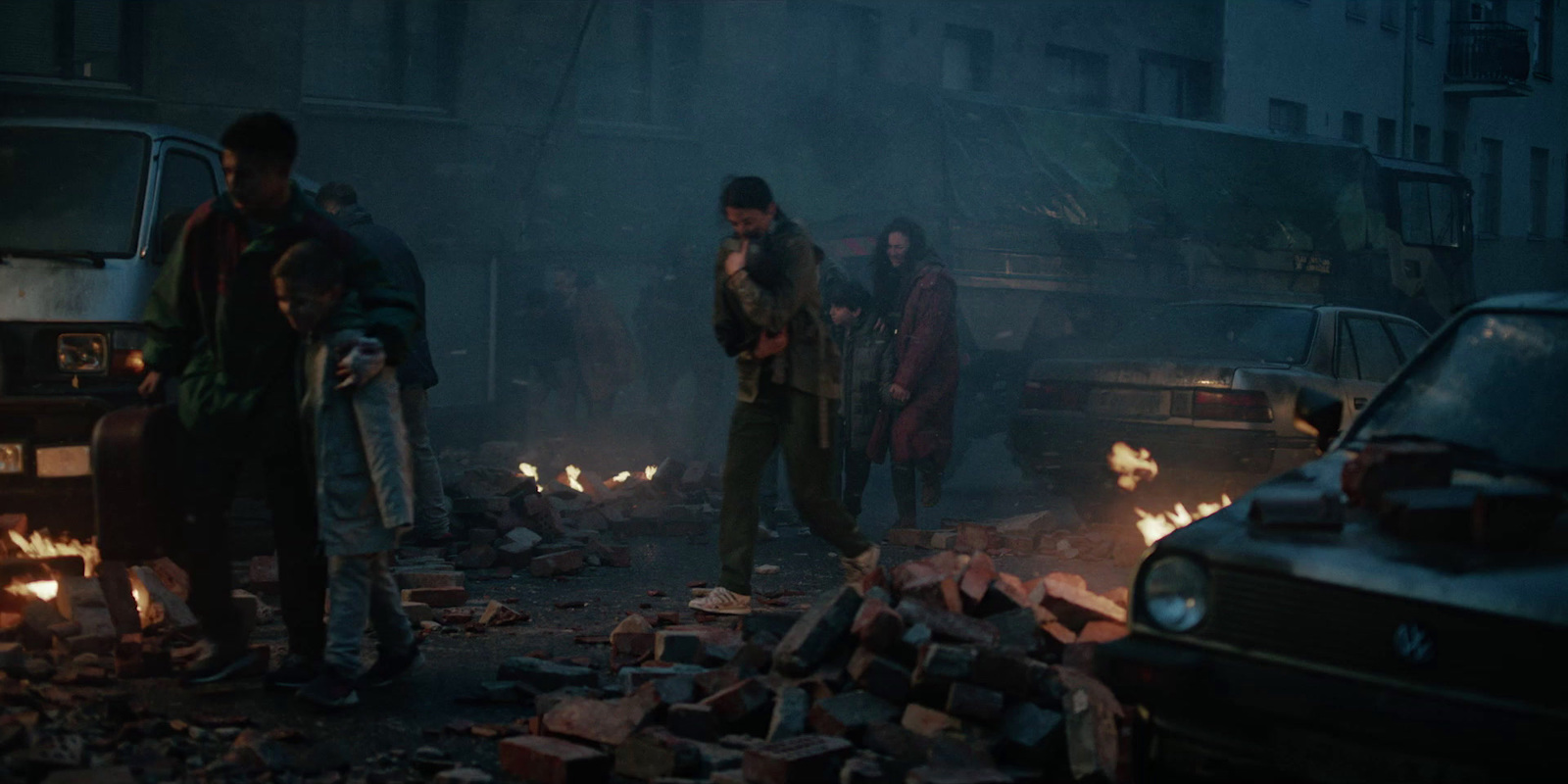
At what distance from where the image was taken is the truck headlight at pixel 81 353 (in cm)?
626

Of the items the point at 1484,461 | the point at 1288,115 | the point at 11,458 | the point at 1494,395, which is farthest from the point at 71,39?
the point at 1288,115

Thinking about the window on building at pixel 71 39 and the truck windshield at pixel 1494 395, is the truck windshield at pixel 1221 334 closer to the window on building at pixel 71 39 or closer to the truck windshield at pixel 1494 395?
the truck windshield at pixel 1494 395

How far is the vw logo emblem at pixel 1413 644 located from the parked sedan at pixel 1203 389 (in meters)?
5.30

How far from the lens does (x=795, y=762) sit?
3.91 meters

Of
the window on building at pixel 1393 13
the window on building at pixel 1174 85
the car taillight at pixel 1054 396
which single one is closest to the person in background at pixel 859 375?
the car taillight at pixel 1054 396

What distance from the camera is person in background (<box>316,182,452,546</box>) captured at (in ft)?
26.5

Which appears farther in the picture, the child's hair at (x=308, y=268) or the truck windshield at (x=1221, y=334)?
the truck windshield at (x=1221, y=334)

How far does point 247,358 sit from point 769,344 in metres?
2.26

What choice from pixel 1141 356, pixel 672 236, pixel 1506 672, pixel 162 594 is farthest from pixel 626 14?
pixel 1506 672

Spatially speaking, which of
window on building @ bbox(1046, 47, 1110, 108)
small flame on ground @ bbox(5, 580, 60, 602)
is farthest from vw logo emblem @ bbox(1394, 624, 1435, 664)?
window on building @ bbox(1046, 47, 1110, 108)

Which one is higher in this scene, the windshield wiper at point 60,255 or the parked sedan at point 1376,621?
the windshield wiper at point 60,255

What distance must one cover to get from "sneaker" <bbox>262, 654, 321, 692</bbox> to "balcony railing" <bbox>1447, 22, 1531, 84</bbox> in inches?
1419

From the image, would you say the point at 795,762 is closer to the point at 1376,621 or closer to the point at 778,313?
the point at 1376,621

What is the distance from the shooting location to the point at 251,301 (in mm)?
4781
